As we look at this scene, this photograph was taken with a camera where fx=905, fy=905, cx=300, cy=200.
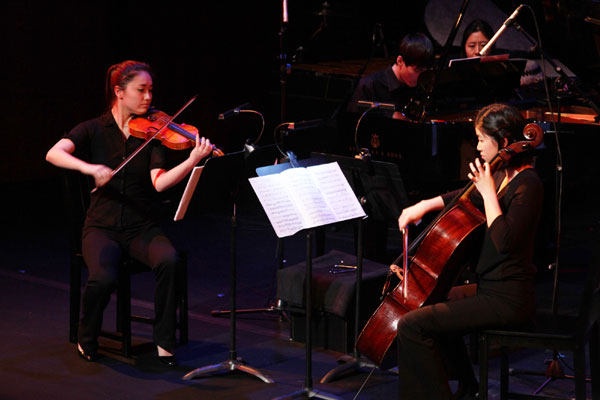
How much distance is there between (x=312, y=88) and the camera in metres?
8.05

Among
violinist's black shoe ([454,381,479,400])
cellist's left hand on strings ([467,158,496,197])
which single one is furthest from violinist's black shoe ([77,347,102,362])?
cellist's left hand on strings ([467,158,496,197])

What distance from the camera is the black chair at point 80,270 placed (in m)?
4.59

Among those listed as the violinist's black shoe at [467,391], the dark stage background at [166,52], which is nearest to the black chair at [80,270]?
the violinist's black shoe at [467,391]

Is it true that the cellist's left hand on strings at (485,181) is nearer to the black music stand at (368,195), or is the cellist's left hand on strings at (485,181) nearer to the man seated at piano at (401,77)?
the black music stand at (368,195)

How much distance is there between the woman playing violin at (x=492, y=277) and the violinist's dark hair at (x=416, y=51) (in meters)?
1.89

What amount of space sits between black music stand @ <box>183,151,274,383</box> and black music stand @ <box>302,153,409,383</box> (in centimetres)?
37

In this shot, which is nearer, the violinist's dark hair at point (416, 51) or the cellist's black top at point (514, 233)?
the cellist's black top at point (514, 233)

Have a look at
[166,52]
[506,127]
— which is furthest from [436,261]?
[166,52]

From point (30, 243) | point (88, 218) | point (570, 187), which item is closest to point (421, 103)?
point (570, 187)

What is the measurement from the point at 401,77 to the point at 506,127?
212cm

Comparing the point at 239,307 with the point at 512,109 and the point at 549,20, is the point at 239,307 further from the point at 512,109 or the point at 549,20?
the point at 549,20

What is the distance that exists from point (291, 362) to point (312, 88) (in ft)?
13.0

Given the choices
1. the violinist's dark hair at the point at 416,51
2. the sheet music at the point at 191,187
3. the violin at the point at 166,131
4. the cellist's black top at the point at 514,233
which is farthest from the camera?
the violinist's dark hair at the point at 416,51

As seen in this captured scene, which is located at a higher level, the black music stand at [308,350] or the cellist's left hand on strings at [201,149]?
the cellist's left hand on strings at [201,149]
